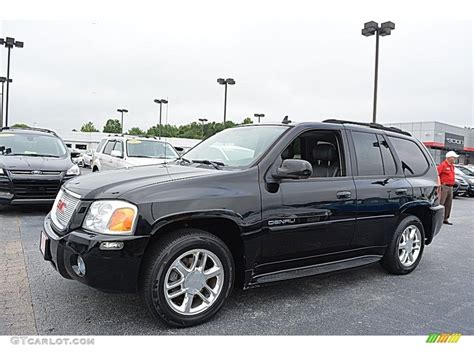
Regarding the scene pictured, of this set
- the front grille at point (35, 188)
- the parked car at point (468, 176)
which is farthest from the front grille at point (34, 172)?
the parked car at point (468, 176)

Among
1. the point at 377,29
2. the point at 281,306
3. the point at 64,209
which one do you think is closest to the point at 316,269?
the point at 281,306

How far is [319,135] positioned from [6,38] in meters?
26.1

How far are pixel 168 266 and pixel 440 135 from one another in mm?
46943

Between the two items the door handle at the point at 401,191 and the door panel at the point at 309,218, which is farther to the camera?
the door handle at the point at 401,191

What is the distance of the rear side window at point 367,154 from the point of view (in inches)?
178

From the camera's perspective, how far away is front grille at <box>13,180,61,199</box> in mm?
7324

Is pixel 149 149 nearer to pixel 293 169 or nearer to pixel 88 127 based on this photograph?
pixel 293 169

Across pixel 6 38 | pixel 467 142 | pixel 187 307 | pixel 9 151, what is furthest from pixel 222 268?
pixel 467 142

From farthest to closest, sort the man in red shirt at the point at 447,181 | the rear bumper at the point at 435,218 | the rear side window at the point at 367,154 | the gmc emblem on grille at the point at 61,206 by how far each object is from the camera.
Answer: the man in red shirt at the point at 447,181 → the rear bumper at the point at 435,218 → the rear side window at the point at 367,154 → the gmc emblem on grille at the point at 61,206

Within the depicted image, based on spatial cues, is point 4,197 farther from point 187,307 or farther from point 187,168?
point 187,307

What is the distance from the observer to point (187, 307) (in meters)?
3.24

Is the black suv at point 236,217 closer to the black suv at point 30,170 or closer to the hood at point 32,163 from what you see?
the black suv at point 30,170

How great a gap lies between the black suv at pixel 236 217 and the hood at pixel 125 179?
1 cm

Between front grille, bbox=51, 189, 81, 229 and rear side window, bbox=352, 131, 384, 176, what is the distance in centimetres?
289
